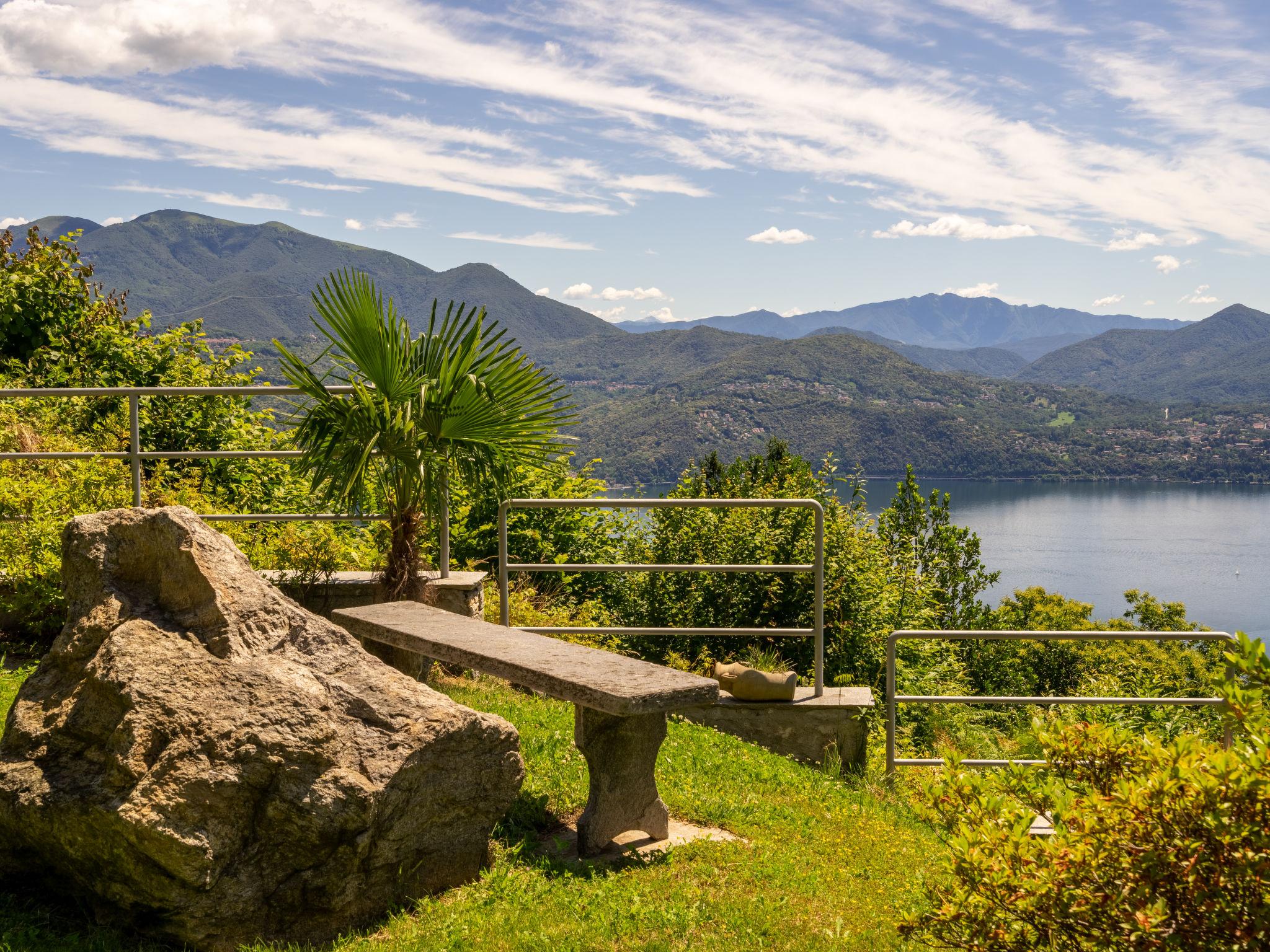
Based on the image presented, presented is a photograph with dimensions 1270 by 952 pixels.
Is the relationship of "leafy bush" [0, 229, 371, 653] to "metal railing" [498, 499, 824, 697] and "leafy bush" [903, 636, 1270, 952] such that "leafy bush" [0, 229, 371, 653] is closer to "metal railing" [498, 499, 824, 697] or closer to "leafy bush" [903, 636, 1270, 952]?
"metal railing" [498, 499, 824, 697]

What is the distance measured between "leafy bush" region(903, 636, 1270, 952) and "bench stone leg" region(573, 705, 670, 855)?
1842 mm

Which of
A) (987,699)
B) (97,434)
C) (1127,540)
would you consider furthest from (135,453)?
(1127,540)

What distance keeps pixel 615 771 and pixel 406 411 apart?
269cm

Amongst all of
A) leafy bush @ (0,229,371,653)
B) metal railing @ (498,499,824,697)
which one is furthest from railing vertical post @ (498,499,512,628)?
leafy bush @ (0,229,371,653)

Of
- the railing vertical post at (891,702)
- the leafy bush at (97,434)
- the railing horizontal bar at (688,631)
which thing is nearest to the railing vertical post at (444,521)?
the railing horizontal bar at (688,631)

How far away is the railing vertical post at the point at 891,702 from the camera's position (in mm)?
6051

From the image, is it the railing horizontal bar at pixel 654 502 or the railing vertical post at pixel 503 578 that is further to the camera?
the railing vertical post at pixel 503 578

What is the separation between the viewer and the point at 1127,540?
96375 millimetres

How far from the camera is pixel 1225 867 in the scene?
7.07 feet

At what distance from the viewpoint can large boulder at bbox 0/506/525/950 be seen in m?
3.40

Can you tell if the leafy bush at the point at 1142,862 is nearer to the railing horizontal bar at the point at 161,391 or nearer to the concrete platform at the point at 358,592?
the concrete platform at the point at 358,592

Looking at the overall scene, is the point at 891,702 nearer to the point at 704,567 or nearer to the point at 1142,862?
the point at 704,567

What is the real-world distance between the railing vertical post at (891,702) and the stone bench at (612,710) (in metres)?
1.97

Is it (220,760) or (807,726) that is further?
(807,726)
